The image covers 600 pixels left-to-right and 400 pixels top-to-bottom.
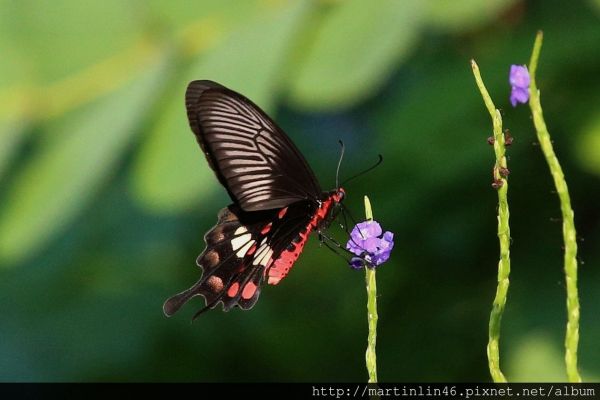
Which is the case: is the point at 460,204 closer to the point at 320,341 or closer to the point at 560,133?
the point at 560,133

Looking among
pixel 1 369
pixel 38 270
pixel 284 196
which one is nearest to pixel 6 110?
pixel 284 196

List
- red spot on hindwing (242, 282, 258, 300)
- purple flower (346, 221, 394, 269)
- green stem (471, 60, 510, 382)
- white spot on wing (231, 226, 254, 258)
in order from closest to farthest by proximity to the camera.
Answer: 1. green stem (471, 60, 510, 382)
2. purple flower (346, 221, 394, 269)
3. red spot on hindwing (242, 282, 258, 300)
4. white spot on wing (231, 226, 254, 258)

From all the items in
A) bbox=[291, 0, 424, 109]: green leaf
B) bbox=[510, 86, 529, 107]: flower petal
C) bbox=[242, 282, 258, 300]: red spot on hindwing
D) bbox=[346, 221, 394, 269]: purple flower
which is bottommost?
bbox=[242, 282, 258, 300]: red spot on hindwing

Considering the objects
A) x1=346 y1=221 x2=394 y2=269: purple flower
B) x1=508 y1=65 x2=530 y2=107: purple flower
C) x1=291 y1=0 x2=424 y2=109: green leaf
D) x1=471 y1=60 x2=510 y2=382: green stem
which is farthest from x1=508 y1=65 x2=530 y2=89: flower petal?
x1=291 y1=0 x2=424 y2=109: green leaf

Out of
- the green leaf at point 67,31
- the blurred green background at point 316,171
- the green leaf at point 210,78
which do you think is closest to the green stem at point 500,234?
the blurred green background at point 316,171

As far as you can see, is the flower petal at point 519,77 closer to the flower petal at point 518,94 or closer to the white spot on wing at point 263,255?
the flower petal at point 518,94

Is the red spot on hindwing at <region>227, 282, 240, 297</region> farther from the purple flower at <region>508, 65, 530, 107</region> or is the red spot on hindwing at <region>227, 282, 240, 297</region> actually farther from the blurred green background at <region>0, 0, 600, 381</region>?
the purple flower at <region>508, 65, 530, 107</region>
